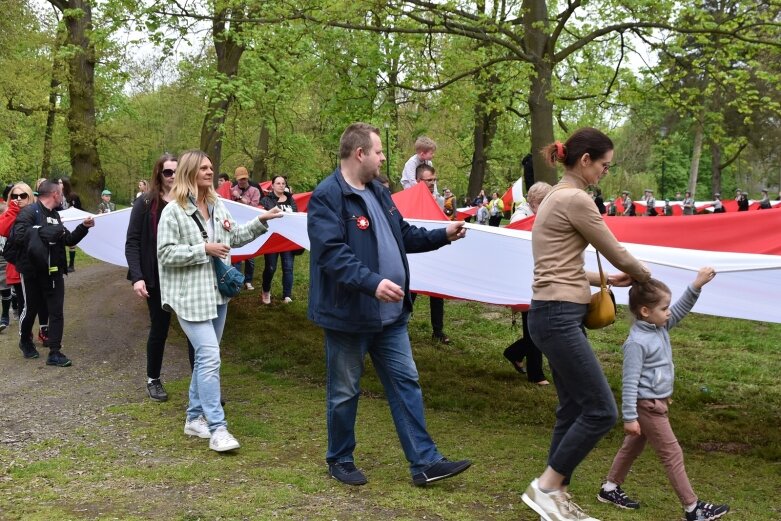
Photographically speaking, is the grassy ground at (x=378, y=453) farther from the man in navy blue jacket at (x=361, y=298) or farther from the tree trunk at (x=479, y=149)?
the tree trunk at (x=479, y=149)

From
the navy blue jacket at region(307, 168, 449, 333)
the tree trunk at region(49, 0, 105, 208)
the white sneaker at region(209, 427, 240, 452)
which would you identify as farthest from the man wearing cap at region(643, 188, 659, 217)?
the navy blue jacket at region(307, 168, 449, 333)

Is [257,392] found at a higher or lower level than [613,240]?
lower

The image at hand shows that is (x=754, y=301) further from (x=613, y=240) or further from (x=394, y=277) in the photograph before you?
(x=394, y=277)

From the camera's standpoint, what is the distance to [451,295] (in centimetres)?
670

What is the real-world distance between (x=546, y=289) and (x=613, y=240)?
356mm

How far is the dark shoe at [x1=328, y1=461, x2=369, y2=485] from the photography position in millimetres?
4250

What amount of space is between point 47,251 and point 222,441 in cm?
359

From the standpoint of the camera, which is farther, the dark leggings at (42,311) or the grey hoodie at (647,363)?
the dark leggings at (42,311)

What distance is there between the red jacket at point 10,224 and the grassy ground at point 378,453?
2.68m

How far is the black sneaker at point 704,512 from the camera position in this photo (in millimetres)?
3740

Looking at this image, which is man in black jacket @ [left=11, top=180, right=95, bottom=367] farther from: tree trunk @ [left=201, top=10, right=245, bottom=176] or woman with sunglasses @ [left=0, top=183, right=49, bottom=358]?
tree trunk @ [left=201, top=10, right=245, bottom=176]

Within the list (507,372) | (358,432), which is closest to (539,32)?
(507,372)

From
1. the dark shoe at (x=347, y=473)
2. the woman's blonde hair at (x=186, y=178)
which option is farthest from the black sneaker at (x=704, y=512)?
the woman's blonde hair at (x=186, y=178)

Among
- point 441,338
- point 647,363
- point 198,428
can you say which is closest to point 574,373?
point 647,363
